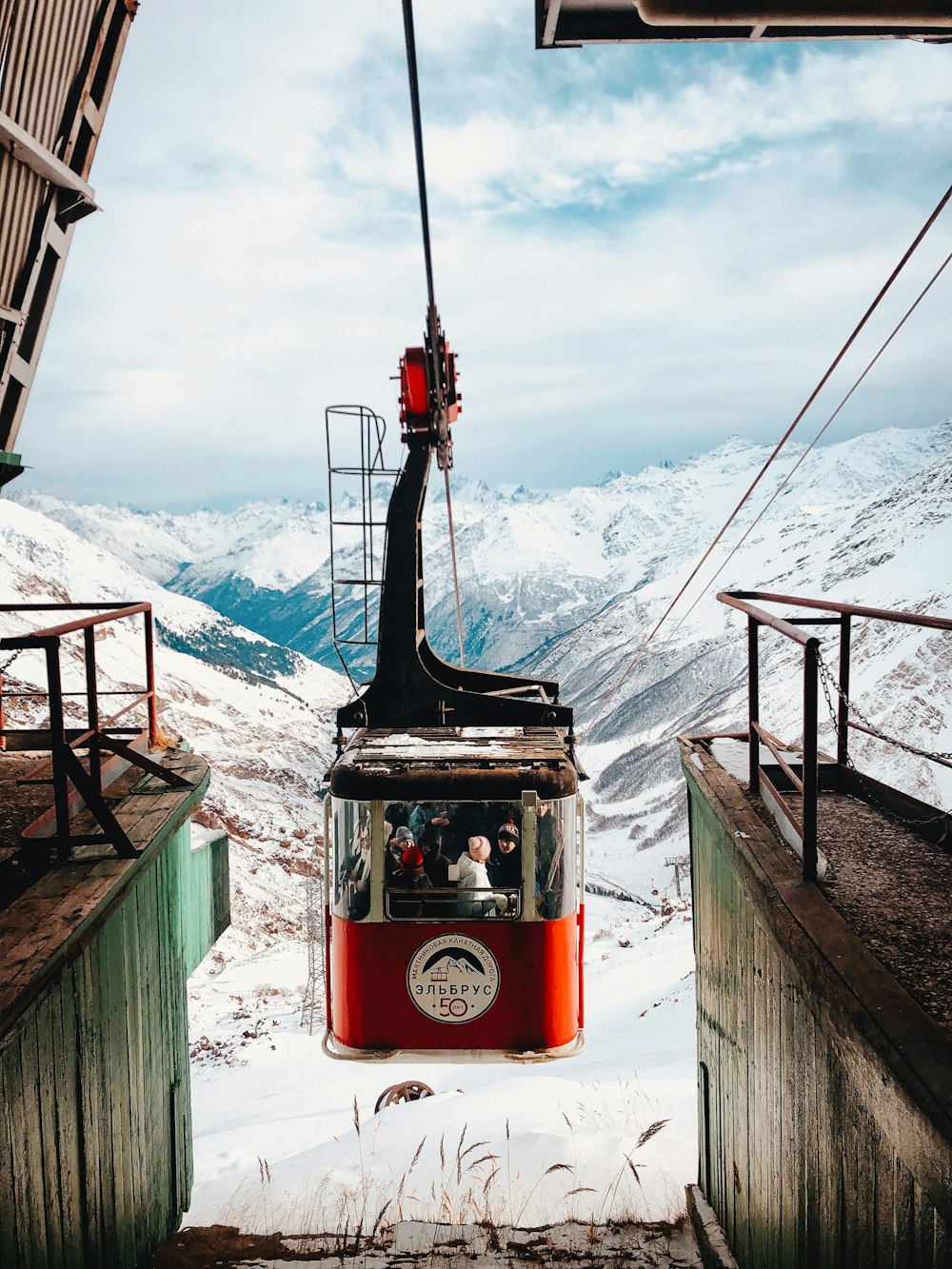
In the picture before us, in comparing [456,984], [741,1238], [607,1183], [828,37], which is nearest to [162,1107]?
[456,984]

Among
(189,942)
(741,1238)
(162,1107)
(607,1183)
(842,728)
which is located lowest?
(607,1183)

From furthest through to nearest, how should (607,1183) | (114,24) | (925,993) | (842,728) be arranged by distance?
(114,24) < (607,1183) < (842,728) < (925,993)

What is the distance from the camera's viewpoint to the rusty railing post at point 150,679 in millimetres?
6445

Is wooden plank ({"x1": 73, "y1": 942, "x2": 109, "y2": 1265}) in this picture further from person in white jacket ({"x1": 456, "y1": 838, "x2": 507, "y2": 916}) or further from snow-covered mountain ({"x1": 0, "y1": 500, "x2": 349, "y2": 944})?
snow-covered mountain ({"x1": 0, "y1": 500, "x2": 349, "y2": 944})

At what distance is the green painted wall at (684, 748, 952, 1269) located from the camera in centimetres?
268

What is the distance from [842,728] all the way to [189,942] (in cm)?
524

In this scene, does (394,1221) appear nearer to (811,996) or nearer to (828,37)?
(811,996)

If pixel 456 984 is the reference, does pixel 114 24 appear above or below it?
above

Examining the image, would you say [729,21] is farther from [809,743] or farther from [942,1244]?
[942,1244]

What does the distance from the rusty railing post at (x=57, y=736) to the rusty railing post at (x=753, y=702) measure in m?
3.69

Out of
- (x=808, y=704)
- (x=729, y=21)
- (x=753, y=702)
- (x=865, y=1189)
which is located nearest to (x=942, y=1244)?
(x=865, y=1189)

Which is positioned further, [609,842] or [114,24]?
[609,842]

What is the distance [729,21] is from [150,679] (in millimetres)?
5819

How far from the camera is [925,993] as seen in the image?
10.2ft
